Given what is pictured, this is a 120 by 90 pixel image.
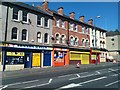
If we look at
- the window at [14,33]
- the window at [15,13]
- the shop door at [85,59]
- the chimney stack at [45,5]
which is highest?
the chimney stack at [45,5]

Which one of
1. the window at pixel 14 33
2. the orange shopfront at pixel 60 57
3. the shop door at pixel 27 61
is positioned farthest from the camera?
the orange shopfront at pixel 60 57

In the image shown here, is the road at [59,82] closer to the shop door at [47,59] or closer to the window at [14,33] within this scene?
the window at [14,33]

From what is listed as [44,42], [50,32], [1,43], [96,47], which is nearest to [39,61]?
[44,42]

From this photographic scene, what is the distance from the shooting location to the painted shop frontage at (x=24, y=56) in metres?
23.9

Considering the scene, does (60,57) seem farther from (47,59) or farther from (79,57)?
(79,57)

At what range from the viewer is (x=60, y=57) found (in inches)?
1284

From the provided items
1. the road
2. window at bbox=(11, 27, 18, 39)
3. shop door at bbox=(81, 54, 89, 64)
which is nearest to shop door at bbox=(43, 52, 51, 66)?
window at bbox=(11, 27, 18, 39)

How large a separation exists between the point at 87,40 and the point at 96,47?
429 centimetres

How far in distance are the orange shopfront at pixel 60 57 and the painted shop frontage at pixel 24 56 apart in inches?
37.9

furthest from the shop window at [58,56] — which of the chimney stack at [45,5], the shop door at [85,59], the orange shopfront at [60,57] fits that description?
the chimney stack at [45,5]

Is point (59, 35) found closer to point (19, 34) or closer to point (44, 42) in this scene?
point (44, 42)

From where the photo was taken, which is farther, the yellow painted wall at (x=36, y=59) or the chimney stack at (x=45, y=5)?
the chimney stack at (x=45, y=5)

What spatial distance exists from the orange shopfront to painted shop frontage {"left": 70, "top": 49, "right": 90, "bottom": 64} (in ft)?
5.68

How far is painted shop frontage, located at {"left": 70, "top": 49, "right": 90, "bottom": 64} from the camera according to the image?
117 feet
